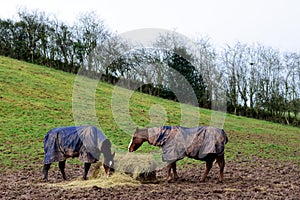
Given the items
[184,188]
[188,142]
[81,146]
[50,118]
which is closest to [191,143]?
[188,142]

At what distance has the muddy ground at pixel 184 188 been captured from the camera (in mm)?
8984

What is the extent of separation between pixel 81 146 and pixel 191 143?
3.14 metres

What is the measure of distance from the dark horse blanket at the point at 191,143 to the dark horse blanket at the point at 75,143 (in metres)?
1.76

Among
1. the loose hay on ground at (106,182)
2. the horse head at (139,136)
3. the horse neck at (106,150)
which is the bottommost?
the loose hay on ground at (106,182)

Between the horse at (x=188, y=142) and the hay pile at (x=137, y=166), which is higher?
the horse at (x=188, y=142)

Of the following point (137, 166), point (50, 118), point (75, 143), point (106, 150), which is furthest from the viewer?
point (50, 118)

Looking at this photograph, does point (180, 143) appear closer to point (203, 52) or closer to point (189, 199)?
point (189, 199)

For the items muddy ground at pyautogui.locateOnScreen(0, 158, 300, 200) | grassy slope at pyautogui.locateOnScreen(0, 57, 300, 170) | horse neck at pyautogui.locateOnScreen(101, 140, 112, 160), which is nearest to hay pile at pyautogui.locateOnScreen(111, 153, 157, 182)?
horse neck at pyautogui.locateOnScreen(101, 140, 112, 160)

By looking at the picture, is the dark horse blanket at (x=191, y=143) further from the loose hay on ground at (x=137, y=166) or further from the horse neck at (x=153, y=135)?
the loose hay on ground at (x=137, y=166)

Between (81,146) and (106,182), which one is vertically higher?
(81,146)

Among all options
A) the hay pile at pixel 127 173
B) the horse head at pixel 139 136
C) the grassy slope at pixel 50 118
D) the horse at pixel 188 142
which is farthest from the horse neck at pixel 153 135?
the grassy slope at pixel 50 118

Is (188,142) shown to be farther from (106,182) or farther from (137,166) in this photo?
(106,182)

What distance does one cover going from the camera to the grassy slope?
61.1ft

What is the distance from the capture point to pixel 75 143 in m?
10.9
